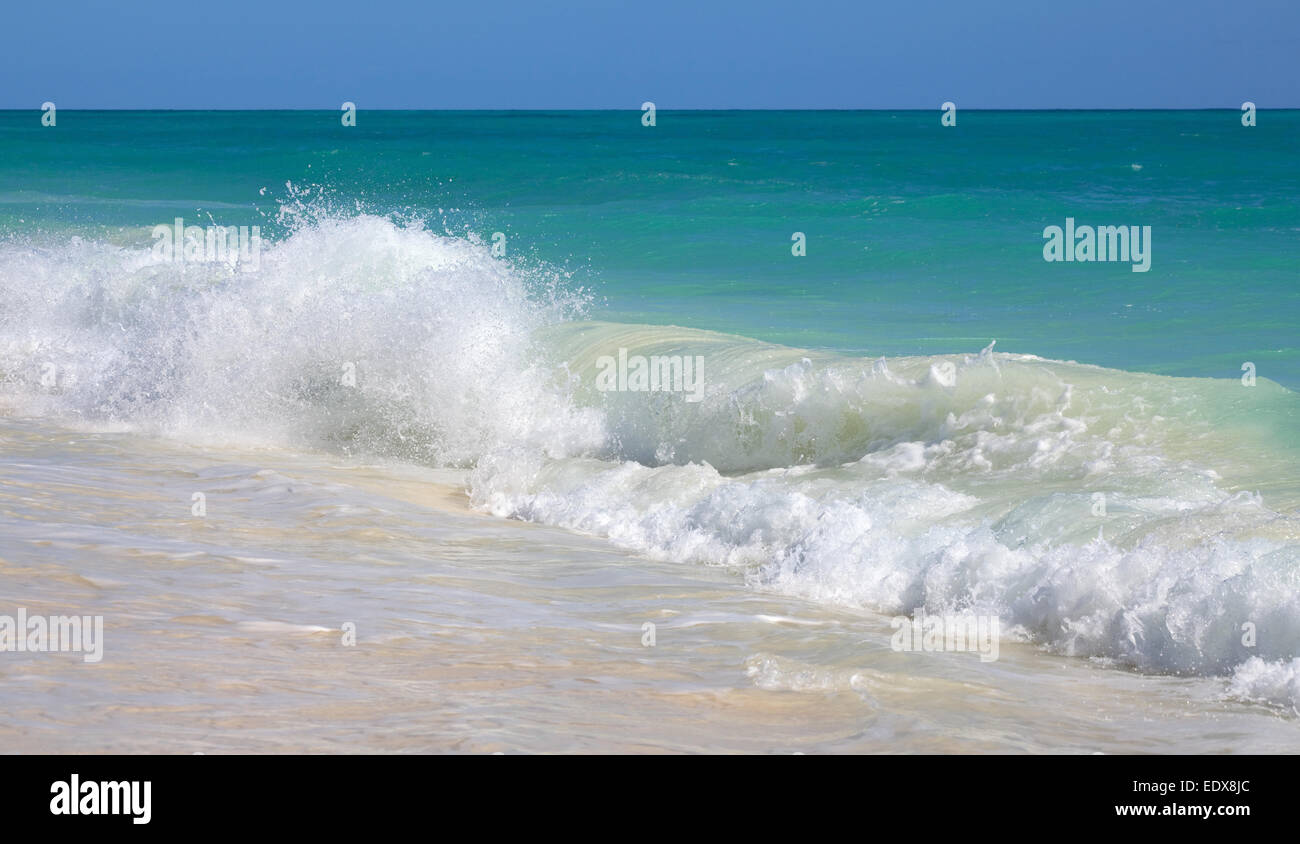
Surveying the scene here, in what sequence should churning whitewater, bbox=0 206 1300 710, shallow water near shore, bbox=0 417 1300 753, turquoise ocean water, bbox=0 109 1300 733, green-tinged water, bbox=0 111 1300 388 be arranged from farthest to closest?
green-tinged water, bbox=0 111 1300 388 < churning whitewater, bbox=0 206 1300 710 < turquoise ocean water, bbox=0 109 1300 733 < shallow water near shore, bbox=0 417 1300 753

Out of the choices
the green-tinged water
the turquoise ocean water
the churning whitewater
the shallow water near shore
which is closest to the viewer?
the shallow water near shore

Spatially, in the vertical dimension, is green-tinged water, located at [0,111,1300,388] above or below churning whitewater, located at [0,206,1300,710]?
above

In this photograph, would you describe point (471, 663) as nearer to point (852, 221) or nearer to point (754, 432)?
point (754, 432)

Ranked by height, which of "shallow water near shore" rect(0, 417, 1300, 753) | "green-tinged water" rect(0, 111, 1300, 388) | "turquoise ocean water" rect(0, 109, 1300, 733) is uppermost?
"green-tinged water" rect(0, 111, 1300, 388)

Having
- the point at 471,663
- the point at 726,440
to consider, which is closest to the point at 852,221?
the point at 726,440

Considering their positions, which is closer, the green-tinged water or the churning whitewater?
the churning whitewater

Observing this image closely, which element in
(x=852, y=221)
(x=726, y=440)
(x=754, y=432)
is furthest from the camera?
(x=852, y=221)

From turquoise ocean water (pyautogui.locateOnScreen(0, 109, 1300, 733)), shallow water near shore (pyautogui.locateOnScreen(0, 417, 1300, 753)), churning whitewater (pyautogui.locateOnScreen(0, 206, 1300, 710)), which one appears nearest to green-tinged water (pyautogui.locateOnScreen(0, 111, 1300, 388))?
turquoise ocean water (pyautogui.locateOnScreen(0, 109, 1300, 733))

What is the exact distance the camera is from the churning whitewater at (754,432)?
529cm

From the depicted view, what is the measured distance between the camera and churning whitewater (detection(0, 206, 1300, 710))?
529cm

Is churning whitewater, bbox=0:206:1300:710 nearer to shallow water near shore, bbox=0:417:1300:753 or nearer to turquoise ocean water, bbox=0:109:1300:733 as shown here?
turquoise ocean water, bbox=0:109:1300:733

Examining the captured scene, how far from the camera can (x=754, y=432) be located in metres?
8.85
